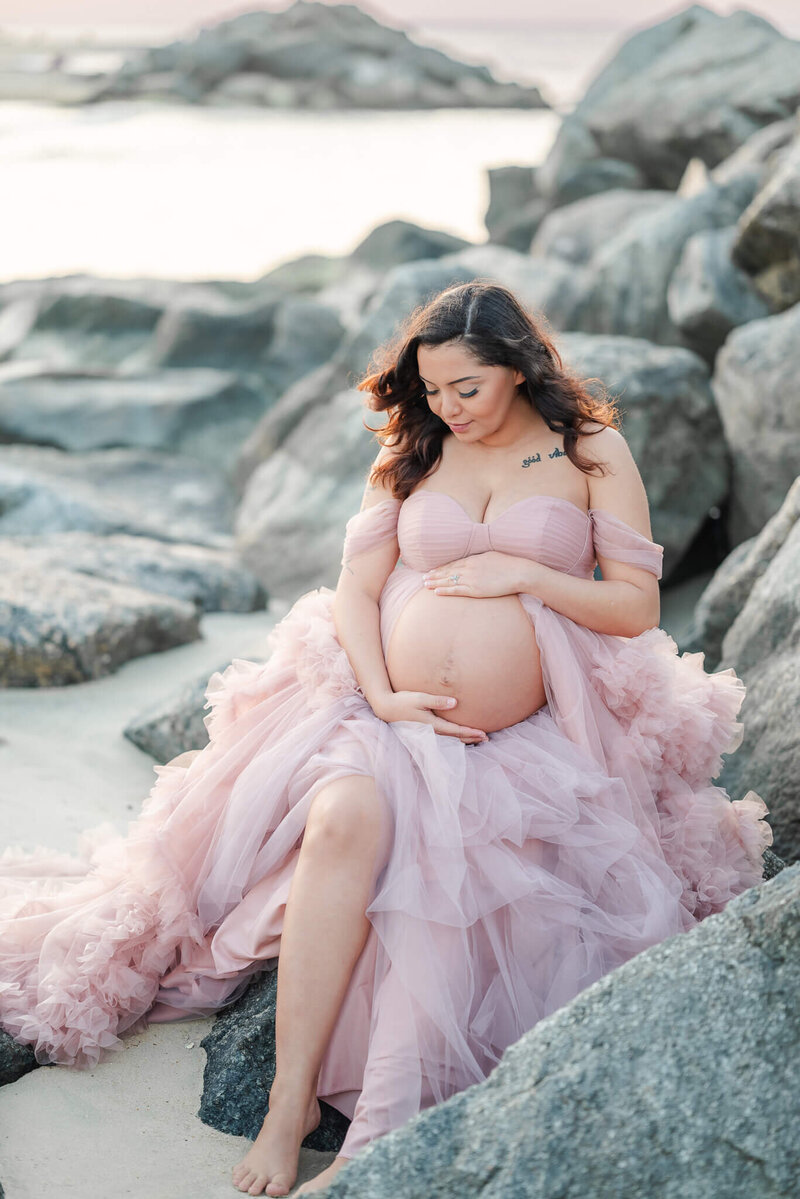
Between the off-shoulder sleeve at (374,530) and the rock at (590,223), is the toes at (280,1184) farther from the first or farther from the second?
the rock at (590,223)

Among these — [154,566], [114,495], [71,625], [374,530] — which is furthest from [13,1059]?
[114,495]

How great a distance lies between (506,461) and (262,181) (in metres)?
19.5

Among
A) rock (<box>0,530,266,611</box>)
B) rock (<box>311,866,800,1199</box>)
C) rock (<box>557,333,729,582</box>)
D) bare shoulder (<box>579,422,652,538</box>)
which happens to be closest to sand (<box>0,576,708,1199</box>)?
rock (<box>311,866,800,1199</box>)

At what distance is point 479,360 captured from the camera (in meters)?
3.03

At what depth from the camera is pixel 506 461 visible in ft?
10.6

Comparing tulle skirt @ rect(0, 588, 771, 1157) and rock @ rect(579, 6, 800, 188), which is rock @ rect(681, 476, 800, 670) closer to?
tulle skirt @ rect(0, 588, 771, 1157)

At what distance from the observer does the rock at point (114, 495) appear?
6.89m

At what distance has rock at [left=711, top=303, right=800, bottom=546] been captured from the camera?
580cm

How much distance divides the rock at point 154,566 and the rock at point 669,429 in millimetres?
2091

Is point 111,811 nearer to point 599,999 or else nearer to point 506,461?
point 506,461

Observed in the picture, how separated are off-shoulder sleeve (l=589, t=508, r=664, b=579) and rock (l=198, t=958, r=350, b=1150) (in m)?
1.36

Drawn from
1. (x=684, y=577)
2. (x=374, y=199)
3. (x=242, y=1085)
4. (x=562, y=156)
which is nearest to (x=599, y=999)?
(x=242, y=1085)

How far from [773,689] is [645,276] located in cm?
600

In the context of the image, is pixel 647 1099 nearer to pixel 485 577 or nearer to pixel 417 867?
pixel 417 867
